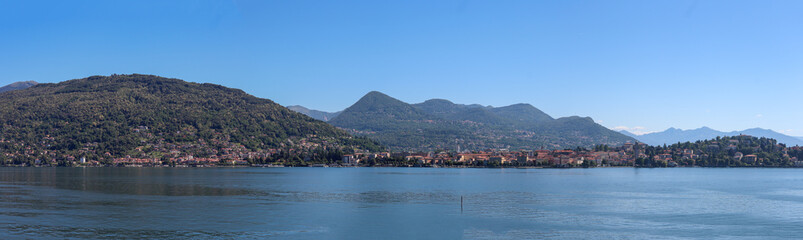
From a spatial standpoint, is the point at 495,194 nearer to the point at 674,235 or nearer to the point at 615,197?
the point at 615,197

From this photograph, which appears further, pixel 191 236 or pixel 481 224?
pixel 481 224

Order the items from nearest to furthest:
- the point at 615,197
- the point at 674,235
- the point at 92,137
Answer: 1. the point at 674,235
2. the point at 615,197
3. the point at 92,137

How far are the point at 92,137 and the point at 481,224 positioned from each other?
552ft

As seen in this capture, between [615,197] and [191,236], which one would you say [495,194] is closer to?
[615,197]

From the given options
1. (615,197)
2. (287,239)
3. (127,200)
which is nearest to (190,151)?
(127,200)

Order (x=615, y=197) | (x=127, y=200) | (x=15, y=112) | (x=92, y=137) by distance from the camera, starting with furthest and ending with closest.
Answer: (x=15, y=112) → (x=92, y=137) → (x=615, y=197) → (x=127, y=200)

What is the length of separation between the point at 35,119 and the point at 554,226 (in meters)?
193

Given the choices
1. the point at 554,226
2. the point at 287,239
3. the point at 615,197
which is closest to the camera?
the point at 287,239

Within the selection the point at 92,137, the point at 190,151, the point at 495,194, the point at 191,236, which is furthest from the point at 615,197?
the point at 92,137

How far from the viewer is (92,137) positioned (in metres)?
178

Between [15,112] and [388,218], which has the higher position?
[15,112]

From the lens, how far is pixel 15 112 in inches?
7525

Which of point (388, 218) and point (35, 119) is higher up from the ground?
point (35, 119)

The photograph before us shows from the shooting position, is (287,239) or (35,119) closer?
(287,239)
